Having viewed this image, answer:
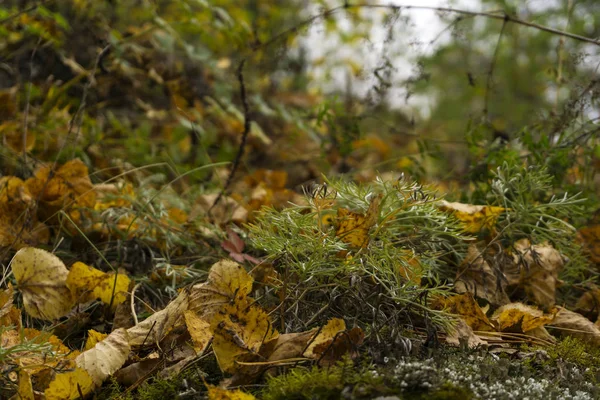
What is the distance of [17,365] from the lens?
1319 millimetres

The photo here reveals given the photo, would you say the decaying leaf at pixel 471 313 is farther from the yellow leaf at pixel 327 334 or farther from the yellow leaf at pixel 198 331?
the yellow leaf at pixel 198 331

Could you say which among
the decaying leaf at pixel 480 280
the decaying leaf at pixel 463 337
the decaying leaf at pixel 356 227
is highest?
the decaying leaf at pixel 356 227

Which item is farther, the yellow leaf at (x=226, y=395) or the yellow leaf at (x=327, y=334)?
the yellow leaf at (x=327, y=334)

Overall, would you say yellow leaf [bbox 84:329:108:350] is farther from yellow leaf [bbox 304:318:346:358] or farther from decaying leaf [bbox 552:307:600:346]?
decaying leaf [bbox 552:307:600:346]

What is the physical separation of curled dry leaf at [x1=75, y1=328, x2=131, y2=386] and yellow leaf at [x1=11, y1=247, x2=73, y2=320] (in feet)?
1.09

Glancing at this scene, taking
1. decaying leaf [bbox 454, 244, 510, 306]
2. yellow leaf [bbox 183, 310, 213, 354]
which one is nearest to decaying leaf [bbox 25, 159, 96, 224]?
yellow leaf [bbox 183, 310, 213, 354]

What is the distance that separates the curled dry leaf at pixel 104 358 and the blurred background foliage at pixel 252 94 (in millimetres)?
896

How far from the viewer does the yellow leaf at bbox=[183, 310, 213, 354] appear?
4.42 feet

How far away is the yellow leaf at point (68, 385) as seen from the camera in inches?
49.4

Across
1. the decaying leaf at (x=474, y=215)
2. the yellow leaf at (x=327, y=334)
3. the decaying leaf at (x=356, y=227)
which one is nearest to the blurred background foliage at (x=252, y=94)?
the decaying leaf at (x=474, y=215)

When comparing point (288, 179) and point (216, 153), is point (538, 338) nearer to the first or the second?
point (288, 179)

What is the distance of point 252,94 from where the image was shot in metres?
4.07

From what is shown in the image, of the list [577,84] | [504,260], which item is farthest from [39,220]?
[577,84]

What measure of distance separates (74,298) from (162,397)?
1.82 ft
